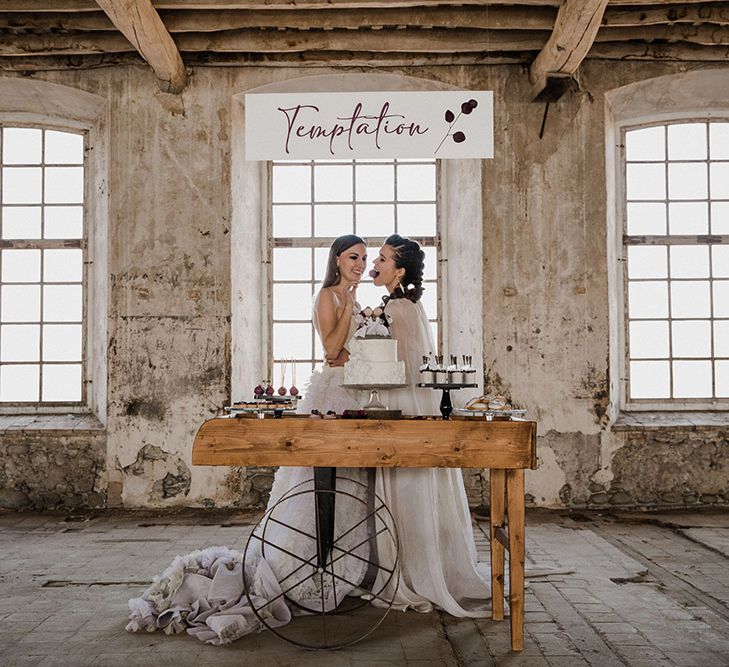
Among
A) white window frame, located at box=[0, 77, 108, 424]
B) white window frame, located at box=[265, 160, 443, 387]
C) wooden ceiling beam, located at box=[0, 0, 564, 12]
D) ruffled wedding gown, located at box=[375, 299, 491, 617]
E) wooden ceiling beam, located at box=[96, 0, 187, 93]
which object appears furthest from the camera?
white window frame, located at box=[265, 160, 443, 387]

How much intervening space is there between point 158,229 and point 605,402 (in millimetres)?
3982

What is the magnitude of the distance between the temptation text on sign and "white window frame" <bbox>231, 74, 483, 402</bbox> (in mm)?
2164

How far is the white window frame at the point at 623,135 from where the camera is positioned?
642 cm

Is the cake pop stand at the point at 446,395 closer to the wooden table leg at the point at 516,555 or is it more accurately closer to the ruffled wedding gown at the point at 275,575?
the wooden table leg at the point at 516,555

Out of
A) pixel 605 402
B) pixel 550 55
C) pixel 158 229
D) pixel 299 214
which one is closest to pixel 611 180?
pixel 550 55

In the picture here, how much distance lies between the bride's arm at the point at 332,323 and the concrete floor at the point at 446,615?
135cm

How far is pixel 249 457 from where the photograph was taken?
3.07 metres

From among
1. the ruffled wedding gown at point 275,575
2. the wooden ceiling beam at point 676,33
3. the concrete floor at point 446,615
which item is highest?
the wooden ceiling beam at point 676,33

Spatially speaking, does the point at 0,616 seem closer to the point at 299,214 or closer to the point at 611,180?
the point at 299,214

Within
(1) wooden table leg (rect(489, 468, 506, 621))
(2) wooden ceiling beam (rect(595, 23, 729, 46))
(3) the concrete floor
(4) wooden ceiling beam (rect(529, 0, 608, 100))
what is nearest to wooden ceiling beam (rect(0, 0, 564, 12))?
(4) wooden ceiling beam (rect(529, 0, 608, 100))

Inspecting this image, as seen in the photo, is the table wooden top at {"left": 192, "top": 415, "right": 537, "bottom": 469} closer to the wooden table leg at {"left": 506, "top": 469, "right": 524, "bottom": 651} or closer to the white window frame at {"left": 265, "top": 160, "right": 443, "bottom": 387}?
the wooden table leg at {"left": 506, "top": 469, "right": 524, "bottom": 651}

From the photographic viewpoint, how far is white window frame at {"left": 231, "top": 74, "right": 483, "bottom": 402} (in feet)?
20.9

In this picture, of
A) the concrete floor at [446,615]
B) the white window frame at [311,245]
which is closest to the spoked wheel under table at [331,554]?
the concrete floor at [446,615]

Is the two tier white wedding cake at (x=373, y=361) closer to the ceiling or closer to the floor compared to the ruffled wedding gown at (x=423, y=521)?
closer to the ceiling
